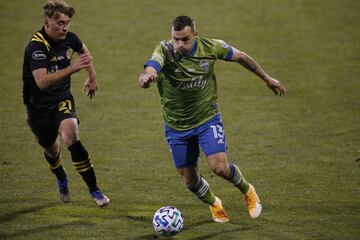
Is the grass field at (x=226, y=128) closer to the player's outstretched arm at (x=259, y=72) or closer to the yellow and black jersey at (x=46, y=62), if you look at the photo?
the yellow and black jersey at (x=46, y=62)

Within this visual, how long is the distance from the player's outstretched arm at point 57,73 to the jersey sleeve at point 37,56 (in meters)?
0.09

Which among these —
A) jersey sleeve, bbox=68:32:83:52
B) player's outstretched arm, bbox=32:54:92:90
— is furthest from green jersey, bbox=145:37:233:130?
jersey sleeve, bbox=68:32:83:52

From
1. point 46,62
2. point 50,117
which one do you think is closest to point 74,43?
point 46,62

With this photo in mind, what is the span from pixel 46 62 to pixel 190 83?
6.46 feet

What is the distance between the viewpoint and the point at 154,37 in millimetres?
23438

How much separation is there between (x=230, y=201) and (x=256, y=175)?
1832mm

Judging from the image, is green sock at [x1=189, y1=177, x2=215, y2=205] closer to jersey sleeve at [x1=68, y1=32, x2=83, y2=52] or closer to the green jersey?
the green jersey

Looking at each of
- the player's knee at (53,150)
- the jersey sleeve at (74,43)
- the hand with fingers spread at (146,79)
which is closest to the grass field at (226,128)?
the player's knee at (53,150)

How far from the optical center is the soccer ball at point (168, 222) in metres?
9.20

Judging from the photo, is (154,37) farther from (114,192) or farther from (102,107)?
(114,192)

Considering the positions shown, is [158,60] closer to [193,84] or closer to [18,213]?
[193,84]

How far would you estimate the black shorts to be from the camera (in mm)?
10336

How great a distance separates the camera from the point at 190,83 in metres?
9.73

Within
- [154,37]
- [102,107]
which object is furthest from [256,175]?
[154,37]
